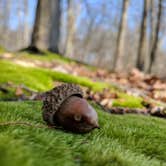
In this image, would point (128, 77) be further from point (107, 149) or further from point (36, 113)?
point (107, 149)

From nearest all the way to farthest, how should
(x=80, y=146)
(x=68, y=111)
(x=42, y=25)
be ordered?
(x=80, y=146) < (x=68, y=111) < (x=42, y=25)

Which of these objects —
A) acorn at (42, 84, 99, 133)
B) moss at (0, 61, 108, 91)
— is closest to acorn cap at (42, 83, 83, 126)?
A: acorn at (42, 84, 99, 133)

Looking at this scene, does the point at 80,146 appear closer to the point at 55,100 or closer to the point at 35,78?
the point at 55,100

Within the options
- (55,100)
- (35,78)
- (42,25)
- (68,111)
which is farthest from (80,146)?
(42,25)

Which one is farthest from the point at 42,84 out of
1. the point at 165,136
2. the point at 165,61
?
the point at 165,61

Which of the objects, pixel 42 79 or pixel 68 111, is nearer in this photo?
pixel 68 111
